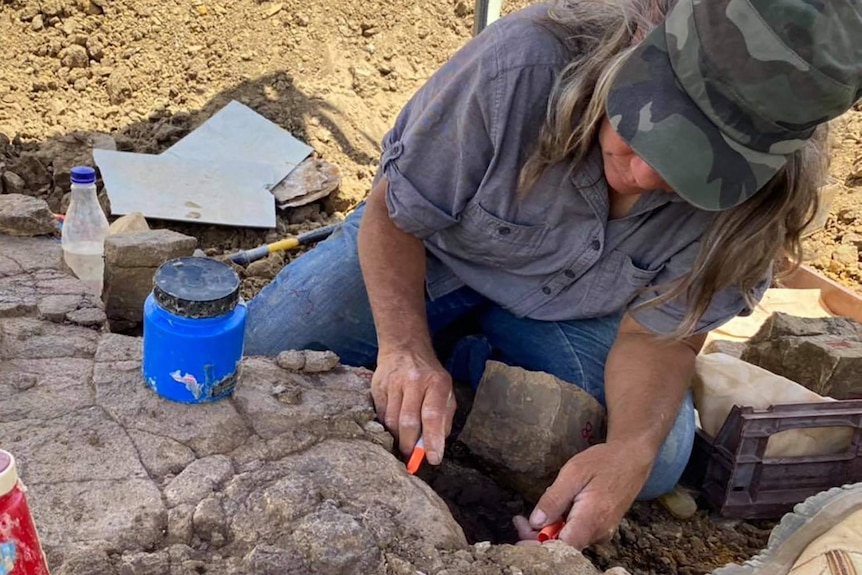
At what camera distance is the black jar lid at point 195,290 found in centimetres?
165

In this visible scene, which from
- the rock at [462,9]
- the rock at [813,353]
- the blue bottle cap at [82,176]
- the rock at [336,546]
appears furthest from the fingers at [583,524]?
the rock at [462,9]

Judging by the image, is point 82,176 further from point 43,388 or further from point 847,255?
point 847,255

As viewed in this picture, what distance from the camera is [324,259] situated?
253cm

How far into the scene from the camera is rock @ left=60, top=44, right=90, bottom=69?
4941 mm

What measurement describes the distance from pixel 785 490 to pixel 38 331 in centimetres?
205

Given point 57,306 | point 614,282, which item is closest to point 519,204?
point 614,282

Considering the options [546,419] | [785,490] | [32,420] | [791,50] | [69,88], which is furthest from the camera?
[69,88]

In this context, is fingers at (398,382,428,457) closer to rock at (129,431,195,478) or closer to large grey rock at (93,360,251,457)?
large grey rock at (93,360,251,457)

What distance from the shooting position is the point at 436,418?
1.85 metres

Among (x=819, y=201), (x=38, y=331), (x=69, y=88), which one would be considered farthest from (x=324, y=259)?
(x=69, y=88)

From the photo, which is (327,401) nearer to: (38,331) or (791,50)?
(38,331)

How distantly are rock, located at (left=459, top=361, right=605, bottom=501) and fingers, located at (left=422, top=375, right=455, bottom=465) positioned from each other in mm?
214

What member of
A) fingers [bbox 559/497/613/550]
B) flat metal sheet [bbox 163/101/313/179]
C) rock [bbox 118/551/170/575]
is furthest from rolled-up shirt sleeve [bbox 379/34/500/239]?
flat metal sheet [bbox 163/101/313/179]

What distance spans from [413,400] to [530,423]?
339 mm
